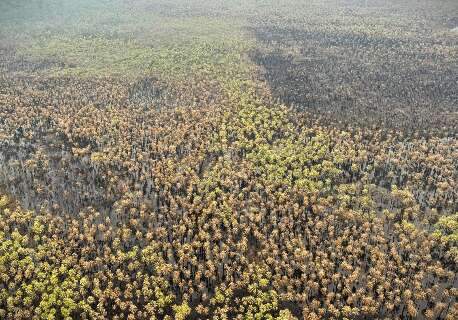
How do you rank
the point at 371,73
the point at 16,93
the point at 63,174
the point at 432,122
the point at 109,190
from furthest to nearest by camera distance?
the point at 371,73
the point at 16,93
the point at 432,122
the point at 63,174
the point at 109,190

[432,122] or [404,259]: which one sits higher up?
[432,122]

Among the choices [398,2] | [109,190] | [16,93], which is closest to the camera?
[109,190]

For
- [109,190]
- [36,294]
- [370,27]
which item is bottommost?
[36,294]

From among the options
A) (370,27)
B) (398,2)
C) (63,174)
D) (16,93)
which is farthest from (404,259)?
(398,2)

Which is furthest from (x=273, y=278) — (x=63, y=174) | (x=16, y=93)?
(x=16, y=93)

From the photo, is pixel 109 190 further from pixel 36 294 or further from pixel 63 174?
pixel 36 294

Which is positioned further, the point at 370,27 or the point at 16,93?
the point at 370,27

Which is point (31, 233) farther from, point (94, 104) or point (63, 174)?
point (94, 104)
